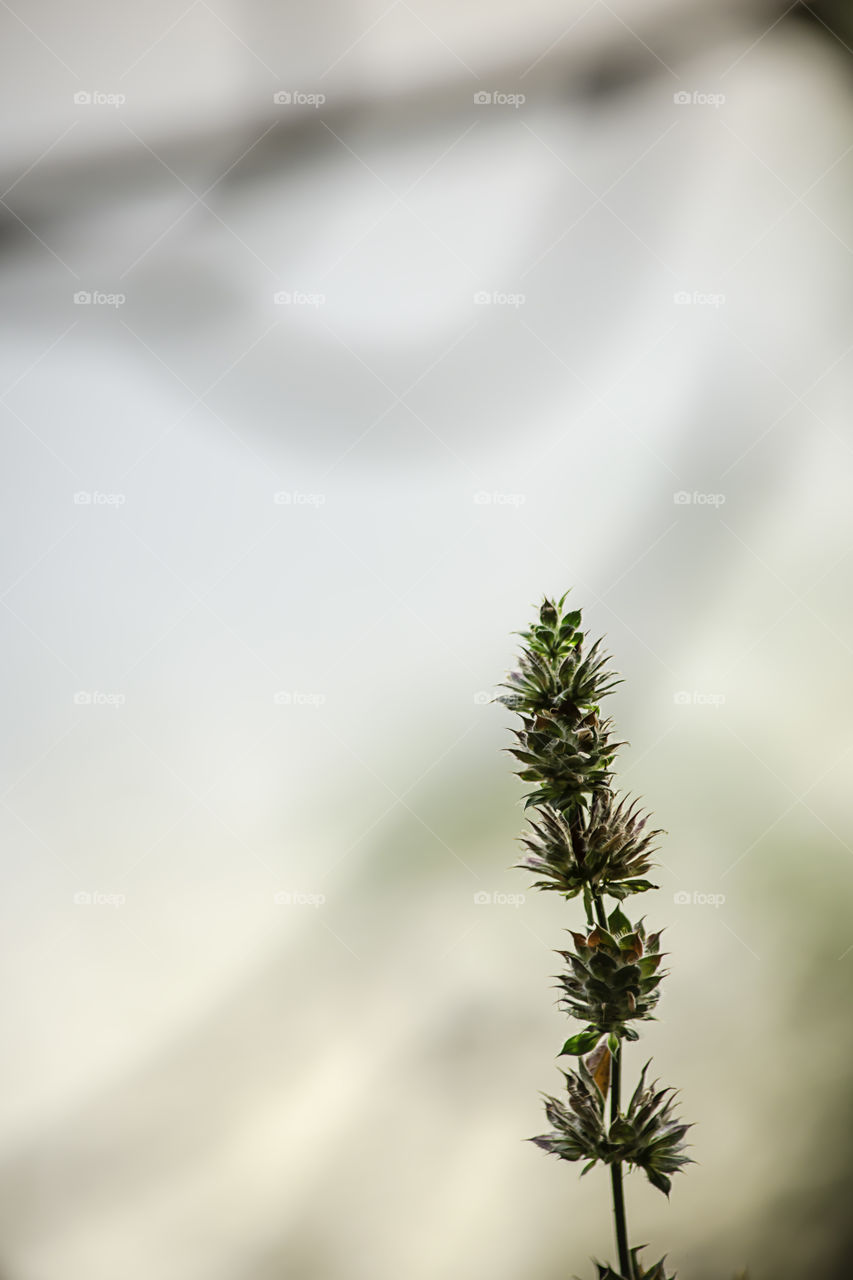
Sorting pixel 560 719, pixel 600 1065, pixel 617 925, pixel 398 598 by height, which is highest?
pixel 398 598

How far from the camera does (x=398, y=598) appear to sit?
147 centimetres

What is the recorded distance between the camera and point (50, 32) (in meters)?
1.42

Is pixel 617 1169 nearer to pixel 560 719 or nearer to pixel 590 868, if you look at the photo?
A: pixel 590 868

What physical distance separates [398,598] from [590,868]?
0.75m

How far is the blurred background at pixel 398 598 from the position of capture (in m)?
1.40

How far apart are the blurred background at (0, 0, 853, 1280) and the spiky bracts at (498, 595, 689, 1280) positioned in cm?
57

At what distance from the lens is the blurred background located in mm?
1402

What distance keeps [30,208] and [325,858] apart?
126 centimetres

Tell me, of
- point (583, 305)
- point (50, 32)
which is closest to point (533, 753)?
point (583, 305)

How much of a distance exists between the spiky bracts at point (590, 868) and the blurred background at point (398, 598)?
573 millimetres

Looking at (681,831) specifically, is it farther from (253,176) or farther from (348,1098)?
(253,176)

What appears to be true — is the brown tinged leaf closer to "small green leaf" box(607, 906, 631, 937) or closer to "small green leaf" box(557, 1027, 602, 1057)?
"small green leaf" box(557, 1027, 602, 1057)

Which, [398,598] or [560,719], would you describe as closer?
[560,719]

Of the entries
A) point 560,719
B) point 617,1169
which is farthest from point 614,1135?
point 560,719
